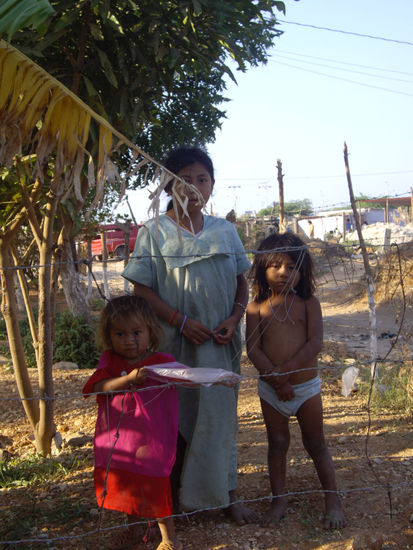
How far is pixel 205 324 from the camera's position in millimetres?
2402

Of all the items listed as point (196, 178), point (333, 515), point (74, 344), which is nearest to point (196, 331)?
point (196, 178)

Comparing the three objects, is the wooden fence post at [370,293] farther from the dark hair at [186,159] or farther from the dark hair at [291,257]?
the dark hair at [186,159]

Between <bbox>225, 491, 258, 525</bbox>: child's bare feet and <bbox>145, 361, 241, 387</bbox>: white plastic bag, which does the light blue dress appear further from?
<bbox>145, 361, 241, 387</bbox>: white plastic bag

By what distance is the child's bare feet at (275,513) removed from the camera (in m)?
2.38

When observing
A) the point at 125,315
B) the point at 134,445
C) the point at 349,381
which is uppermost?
the point at 125,315

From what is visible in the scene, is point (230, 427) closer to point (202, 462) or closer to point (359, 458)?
point (202, 462)

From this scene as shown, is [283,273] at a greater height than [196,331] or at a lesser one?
greater

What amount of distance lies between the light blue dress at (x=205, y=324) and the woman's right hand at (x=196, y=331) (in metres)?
0.05

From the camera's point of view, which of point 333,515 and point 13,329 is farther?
point 13,329

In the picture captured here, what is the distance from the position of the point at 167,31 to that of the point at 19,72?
1203 mm

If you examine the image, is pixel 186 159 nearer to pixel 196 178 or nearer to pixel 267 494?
pixel 196 178

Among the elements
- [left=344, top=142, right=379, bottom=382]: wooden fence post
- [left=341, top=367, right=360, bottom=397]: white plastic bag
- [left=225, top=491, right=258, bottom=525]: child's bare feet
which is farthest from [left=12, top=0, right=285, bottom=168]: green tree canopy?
[left=341, top=367, right=360, bottom=397]: white plastic bag

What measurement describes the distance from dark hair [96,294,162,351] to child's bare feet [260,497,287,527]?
0.99m

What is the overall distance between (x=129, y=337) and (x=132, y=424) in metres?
0.35
